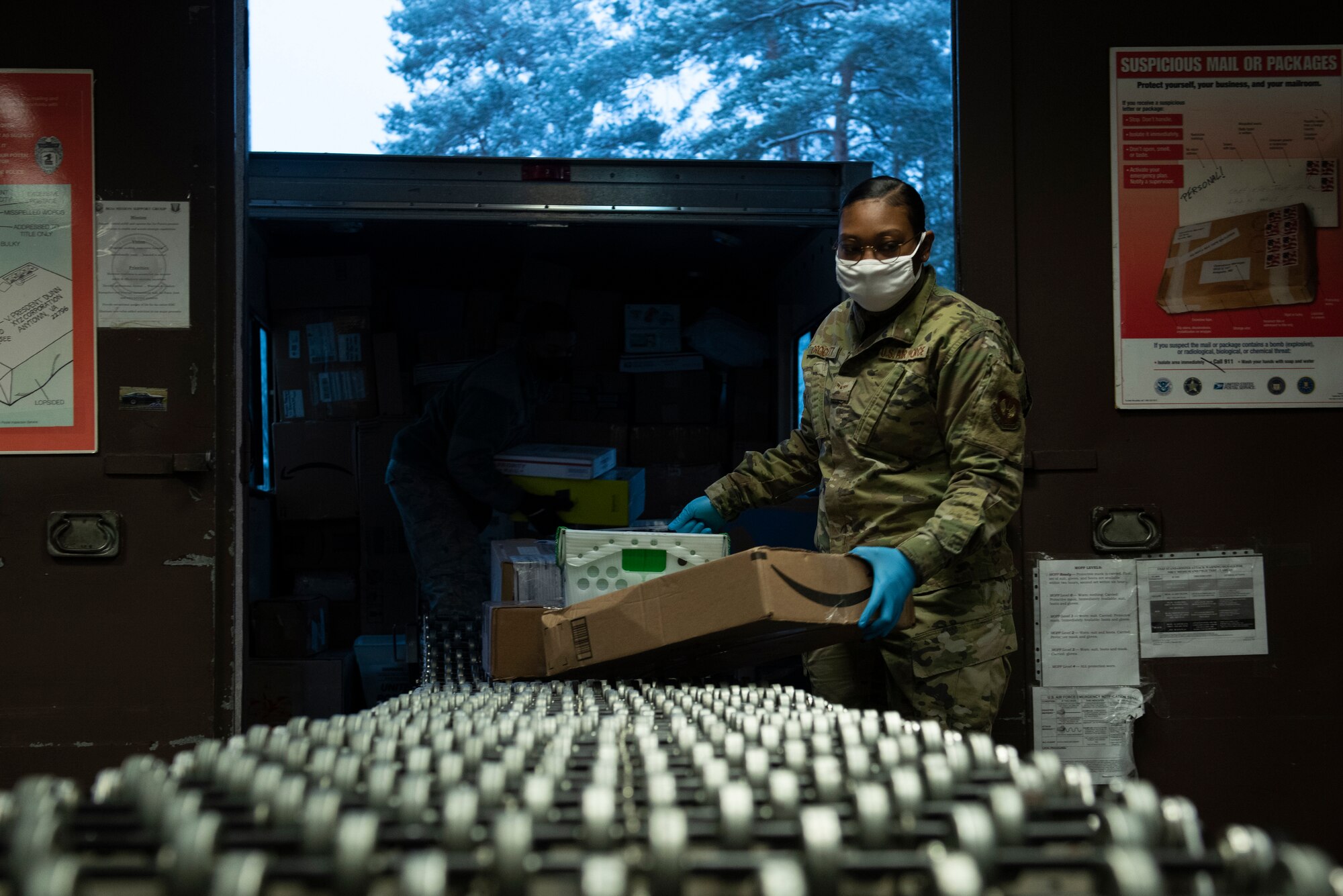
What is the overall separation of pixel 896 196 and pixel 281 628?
142 inches

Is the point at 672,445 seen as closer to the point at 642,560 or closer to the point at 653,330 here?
the point at 653,330

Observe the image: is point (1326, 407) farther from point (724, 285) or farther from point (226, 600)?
point (724, 285)

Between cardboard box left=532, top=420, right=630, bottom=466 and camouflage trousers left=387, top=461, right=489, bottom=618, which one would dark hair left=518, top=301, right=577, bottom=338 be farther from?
cardboard box left=532, top=420, right=630, bottom=466

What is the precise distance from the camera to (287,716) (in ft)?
16.1

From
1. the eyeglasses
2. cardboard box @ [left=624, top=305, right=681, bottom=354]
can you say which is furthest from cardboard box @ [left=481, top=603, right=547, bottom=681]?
cardboard box @ [left=624, top=305, right=681, bottom=354]

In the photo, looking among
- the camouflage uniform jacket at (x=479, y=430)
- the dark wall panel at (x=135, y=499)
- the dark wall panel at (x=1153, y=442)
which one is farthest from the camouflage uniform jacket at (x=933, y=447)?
the camouflage uniform jacket at (x=479, y=430)

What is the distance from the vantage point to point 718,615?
1806 millimetres

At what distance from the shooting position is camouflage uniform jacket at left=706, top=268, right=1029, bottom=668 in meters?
2.24

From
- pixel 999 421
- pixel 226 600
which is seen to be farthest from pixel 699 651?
pixel 226 600

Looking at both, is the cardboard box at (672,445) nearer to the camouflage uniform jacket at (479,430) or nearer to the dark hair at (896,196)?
the camouflage uniform jacket at (479,430)

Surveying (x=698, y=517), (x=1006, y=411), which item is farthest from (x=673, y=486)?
(x=1006, y=411)

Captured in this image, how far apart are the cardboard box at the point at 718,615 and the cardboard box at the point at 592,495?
2426mm

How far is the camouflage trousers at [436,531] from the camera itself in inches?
199

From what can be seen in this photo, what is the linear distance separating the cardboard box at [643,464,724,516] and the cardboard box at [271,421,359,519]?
1.56m
